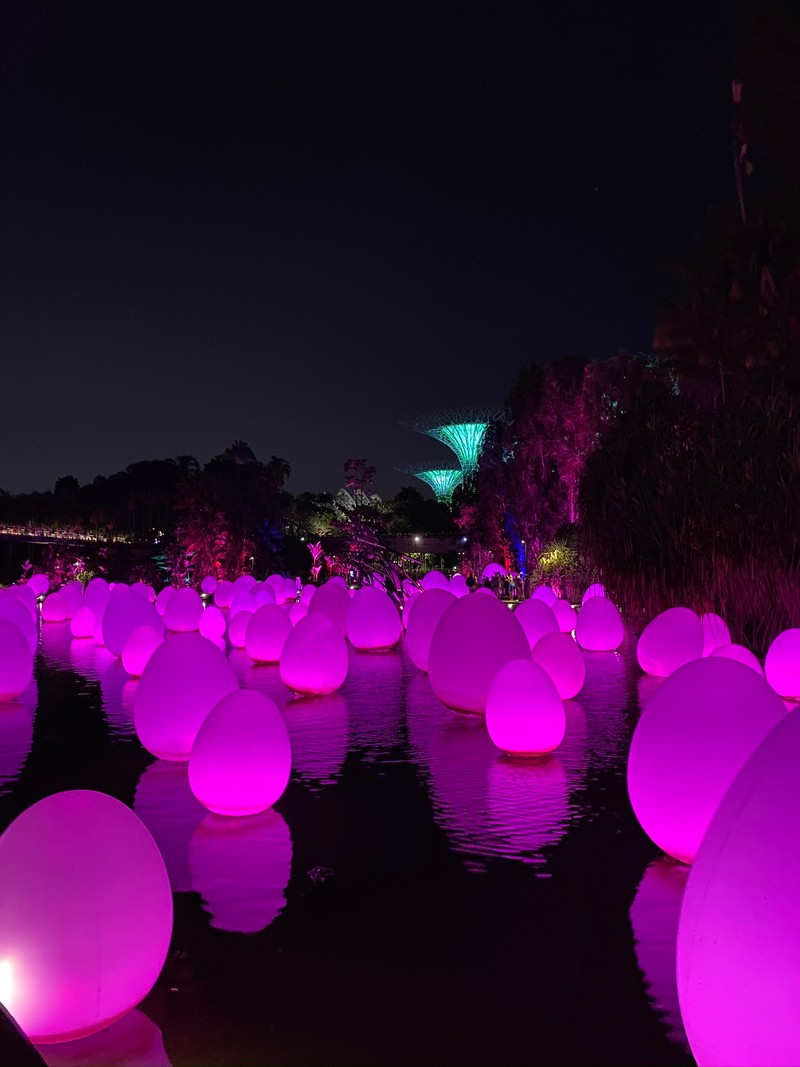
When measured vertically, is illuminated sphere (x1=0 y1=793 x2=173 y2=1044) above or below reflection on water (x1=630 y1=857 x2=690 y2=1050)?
above

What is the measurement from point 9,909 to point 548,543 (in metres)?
32.9

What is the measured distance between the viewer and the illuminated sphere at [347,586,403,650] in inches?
642

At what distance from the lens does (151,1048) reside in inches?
138

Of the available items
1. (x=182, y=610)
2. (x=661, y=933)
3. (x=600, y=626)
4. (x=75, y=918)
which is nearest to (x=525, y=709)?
(x=661, y=933)

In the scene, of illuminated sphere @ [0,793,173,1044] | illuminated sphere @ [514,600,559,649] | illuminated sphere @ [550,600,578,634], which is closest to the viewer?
illuminated sphere @ [0,793,173,1044]

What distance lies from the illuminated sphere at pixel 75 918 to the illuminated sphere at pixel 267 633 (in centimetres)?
1081

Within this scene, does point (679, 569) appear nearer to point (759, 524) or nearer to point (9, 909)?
point (759, 524)

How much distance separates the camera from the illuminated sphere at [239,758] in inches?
250

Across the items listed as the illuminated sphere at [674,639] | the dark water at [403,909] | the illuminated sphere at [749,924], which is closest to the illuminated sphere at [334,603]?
the illuminated sphere at [674,639]

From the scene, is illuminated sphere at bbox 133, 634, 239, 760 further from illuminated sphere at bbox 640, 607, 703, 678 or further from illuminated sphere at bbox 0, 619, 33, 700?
illuminated sphere at bbox 640, 607, 703, 678

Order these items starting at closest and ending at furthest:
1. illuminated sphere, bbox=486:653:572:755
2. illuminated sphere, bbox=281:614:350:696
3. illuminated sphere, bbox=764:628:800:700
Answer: illuminated sphere, bbox=486:653:572:755, illuminated sphere, bbox=764:628:800:700, illuminated sphere, bbox=281:614:350:696

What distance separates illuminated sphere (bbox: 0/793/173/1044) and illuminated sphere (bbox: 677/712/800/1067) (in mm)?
1930

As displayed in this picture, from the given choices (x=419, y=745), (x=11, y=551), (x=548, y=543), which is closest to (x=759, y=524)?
(x=419, y=745)

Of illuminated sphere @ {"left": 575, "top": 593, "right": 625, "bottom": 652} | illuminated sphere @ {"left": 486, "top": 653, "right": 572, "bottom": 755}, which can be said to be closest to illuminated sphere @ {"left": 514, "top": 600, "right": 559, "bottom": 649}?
illuminated sphere @ {"left": 575, "top": 593, "right": 625, "bottom": 652}
